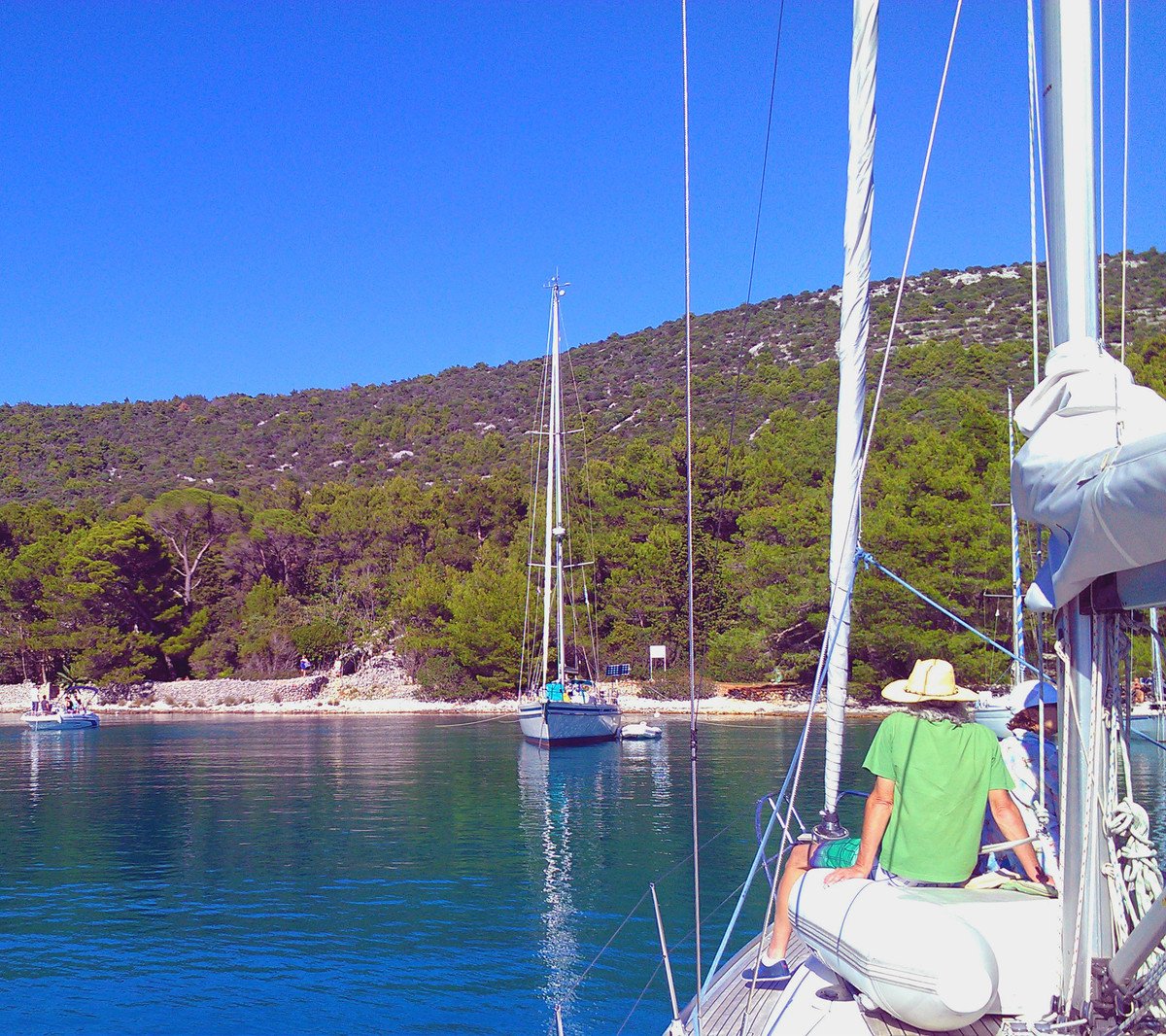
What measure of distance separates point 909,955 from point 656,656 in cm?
3746

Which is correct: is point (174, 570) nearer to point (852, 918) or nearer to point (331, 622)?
point (331, 622)

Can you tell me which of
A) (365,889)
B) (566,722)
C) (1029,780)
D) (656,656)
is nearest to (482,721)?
(656,656)

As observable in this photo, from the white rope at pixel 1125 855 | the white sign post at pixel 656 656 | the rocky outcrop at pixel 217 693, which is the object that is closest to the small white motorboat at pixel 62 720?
the rocky outcrop at pixel 217 693

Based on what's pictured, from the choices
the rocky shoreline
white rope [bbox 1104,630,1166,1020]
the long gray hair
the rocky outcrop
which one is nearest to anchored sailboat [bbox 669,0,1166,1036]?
white rope [bbox 1104,630,1166,1020]

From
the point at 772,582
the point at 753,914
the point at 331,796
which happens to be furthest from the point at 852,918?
the point at 772,582

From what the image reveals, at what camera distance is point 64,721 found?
135 feet

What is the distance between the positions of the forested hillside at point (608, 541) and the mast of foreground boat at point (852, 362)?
68.8ft

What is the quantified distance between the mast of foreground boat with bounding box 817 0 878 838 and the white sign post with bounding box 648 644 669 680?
35.0 meters

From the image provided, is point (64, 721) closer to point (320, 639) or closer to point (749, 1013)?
point (320, 639)

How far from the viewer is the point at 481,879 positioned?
44.7 ft

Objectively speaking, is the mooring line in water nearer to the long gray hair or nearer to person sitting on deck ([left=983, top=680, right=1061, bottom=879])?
person sitting on deck ([left=983, top=680, right=1061, bottom=879])

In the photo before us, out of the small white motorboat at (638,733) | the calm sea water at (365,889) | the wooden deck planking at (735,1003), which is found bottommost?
the small white motorboat at (638,733)

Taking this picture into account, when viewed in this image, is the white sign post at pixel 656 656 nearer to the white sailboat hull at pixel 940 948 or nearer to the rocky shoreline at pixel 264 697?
the rocky shoreline at pixel 264 697

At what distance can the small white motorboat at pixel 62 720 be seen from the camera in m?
41.1
